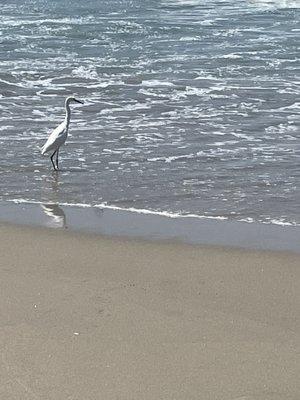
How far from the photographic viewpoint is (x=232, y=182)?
929 cm

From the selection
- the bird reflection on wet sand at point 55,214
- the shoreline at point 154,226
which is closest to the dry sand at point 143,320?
the shoreline at point 154,226

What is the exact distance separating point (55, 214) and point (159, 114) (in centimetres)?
432

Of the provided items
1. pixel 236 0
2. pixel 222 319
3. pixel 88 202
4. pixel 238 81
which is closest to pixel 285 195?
pixel 88 202

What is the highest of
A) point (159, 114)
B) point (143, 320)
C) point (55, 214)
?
point (143, 320)

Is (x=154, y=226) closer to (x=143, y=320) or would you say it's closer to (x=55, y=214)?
(x=55, y=214)

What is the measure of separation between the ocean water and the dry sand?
134cm

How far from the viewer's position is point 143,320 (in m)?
5.84

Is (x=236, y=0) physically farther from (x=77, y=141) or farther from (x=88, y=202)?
(x=88, y=202)

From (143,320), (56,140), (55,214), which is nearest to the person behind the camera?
(143,320)

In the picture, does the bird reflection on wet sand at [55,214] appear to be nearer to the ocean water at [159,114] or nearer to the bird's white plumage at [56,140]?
the ocean water at [159,114]

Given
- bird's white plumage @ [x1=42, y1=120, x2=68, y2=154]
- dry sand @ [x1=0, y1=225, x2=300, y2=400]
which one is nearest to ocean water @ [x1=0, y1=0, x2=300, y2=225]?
bird's white plumage @ [x1=42, y1=120, x2=68, y2=154]

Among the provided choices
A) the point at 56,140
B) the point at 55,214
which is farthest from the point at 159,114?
the point at 55,214

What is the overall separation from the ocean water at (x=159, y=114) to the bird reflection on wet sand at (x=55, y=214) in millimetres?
211

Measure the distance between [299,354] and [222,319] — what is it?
2.18ft
